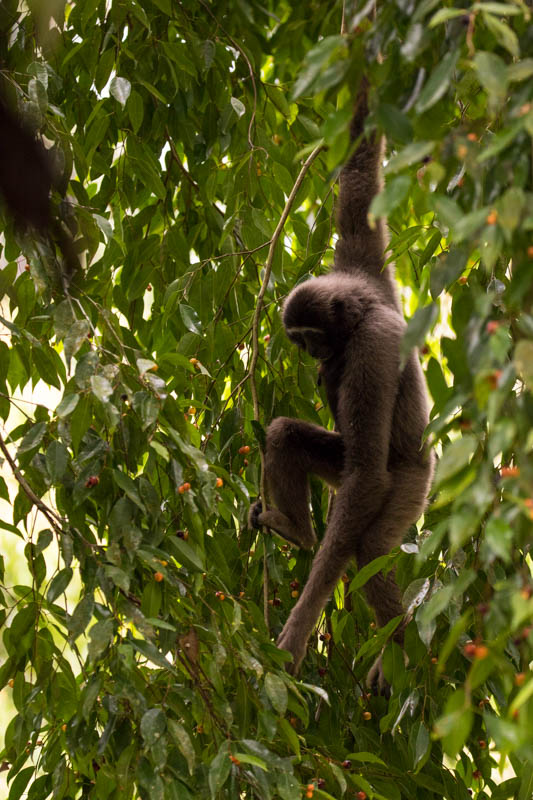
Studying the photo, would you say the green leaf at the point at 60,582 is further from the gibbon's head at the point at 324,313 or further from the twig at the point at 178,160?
the twig at the point at 178,160

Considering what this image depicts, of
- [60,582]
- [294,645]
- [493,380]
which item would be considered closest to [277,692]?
[60,582]

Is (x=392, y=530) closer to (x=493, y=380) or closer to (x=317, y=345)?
(x=317, y=345)

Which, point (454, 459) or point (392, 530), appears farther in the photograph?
point (392, 530)

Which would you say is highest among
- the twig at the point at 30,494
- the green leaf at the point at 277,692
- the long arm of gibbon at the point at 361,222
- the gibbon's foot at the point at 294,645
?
the long arm of gibbon at the point at 361,222

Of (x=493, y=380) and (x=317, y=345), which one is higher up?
(x=317, y=345)

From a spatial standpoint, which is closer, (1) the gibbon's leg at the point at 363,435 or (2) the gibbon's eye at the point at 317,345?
(1) the gibbon's leg at the point at 363,435

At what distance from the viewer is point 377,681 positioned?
290cm

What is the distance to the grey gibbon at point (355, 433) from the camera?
2859 mm

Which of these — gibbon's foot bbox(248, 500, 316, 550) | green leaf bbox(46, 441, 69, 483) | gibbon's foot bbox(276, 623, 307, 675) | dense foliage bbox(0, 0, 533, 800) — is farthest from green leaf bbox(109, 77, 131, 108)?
gibbon's foot bbox(276, 623, 307, 675)

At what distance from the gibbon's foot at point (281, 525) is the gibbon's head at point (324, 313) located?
1.81ft

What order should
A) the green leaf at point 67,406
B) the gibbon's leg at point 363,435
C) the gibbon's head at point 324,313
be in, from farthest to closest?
the gibbon's head at point 324,313 < the gibbon's leg at point 363,435 < the green leaf at point 67,406

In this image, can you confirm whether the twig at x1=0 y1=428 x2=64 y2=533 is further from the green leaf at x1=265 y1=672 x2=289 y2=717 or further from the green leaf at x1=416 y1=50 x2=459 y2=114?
the green leaf at x1=416 y1=50 x2=459 y2=114

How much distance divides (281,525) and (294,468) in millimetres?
188

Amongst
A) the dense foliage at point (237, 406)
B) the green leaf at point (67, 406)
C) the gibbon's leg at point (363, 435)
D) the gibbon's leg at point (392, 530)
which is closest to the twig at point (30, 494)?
→ the dense foliage at point (237, 406)
